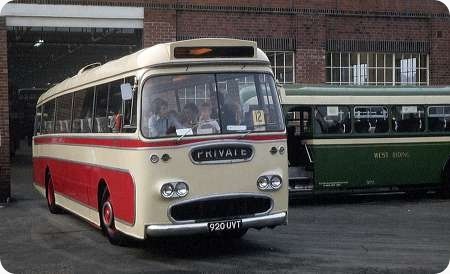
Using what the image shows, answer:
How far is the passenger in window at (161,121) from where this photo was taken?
836cm

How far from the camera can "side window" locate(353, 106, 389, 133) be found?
48.8 ft

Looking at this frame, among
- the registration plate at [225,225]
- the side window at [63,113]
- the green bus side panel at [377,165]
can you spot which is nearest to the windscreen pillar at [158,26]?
the side window at [63,113]

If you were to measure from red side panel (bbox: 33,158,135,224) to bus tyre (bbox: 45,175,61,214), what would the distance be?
1.01ft

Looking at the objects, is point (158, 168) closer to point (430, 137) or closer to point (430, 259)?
point (430, 259)

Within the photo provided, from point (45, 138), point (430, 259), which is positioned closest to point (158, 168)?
point (430, 259)

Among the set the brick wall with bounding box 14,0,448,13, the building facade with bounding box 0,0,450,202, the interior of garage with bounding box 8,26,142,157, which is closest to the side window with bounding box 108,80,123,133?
the building facade with bounding box 0,0,450,202

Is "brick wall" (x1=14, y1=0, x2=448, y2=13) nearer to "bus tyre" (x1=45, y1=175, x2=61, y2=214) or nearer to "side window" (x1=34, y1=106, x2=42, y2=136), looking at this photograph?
"side window" (x1=34, y1=106, x2=42, y2=136)

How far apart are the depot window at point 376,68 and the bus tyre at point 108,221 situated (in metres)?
10.2

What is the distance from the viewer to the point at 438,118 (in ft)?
51.3

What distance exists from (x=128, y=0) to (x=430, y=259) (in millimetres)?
10727

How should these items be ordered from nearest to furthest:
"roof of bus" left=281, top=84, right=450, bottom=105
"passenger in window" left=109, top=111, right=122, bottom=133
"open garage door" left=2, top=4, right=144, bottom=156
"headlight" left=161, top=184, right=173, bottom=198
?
"headlight" left=161, top=184, right=173, bottom=198, "passenger in window" left=109, top=111, right=122, bottom=133, "roof of bus" left=281, top=84, right=450, bottom=105, "open garage door" left=2, top=4, right=144, bottom=156

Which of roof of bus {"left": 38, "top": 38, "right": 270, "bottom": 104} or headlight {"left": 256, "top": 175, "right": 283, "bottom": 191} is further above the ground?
roof of bus {"left": 38, "top": 38, "right": 270, "bottom": 104}

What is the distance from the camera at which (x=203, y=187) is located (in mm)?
8328

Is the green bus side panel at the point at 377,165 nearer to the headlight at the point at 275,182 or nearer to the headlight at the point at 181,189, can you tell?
the headlight at the point at 275,182
